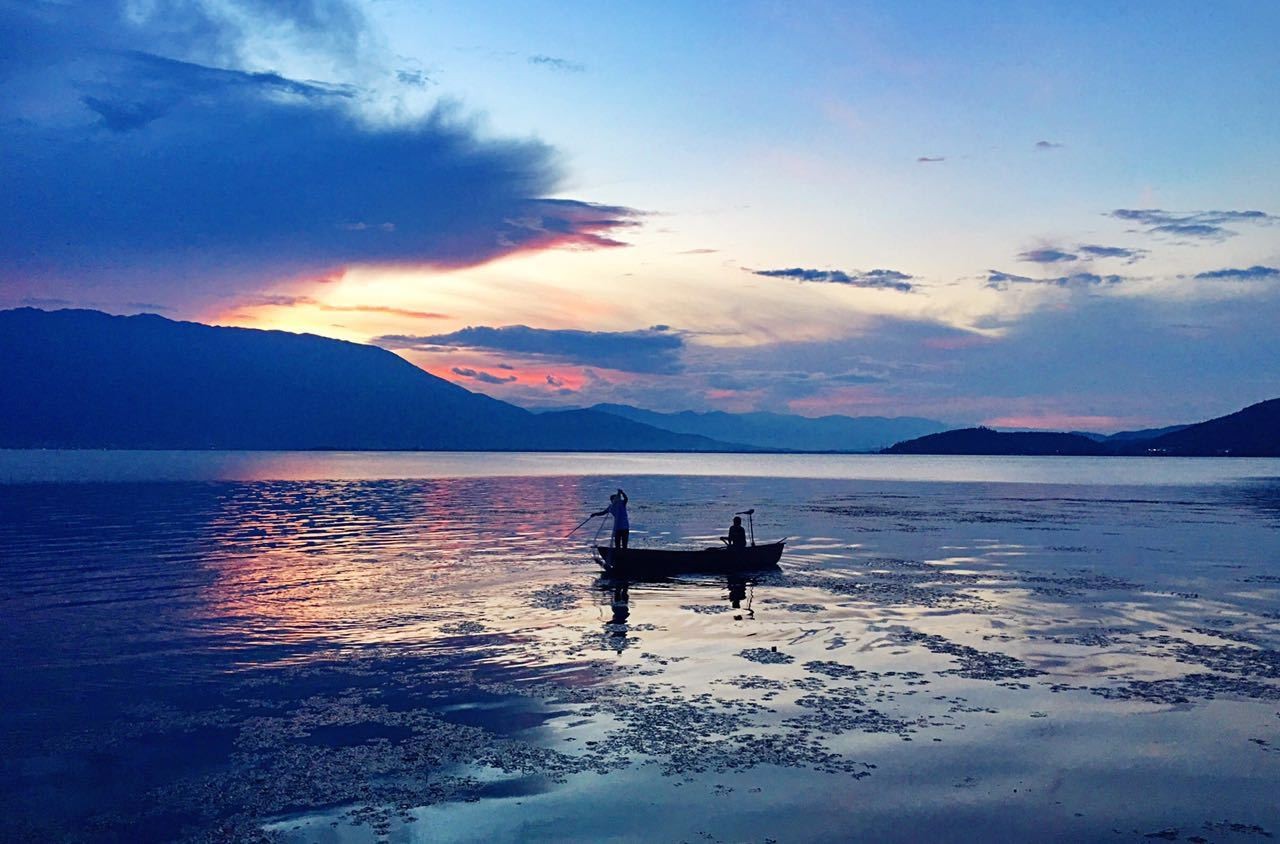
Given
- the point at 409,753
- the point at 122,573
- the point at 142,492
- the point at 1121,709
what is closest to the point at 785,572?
the point at 1121,709

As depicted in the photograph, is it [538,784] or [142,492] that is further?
[142,492]

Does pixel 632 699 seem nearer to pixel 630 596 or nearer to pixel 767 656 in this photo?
pixel 767 656

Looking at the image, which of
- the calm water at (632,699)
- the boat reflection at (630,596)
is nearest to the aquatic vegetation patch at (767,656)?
the calm water at (632,699)

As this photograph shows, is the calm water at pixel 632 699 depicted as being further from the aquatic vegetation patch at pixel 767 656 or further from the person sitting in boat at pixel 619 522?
the person sitting in boat at pixel 619 522

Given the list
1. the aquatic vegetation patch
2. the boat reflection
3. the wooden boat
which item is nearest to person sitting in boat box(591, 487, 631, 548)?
the wooden boat

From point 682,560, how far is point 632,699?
18273mm

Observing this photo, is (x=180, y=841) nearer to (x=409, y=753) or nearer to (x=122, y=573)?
(x=409, y=753)

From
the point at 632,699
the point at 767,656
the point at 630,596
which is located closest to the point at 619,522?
the point at 630,596

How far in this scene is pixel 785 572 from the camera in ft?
124

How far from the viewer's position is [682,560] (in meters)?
36.4

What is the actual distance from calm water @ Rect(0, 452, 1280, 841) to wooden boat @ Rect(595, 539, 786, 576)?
1.00 metres

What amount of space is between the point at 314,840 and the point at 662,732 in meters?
6.51

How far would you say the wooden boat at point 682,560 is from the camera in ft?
116

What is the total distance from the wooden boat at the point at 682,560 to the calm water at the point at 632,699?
3.30 feet
